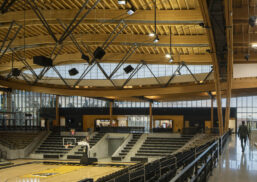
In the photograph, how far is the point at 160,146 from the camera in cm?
3173

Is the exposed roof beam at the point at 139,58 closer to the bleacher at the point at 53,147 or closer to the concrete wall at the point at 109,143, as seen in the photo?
the bleacher at the point at 53,147

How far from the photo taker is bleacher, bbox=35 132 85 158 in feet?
107

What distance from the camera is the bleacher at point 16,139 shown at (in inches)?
1323

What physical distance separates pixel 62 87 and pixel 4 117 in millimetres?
13118

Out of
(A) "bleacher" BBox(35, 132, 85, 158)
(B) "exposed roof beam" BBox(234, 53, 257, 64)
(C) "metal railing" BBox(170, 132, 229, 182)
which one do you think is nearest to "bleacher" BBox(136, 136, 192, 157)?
(A) "bleacher" BBox(35, 132, 85, 158)

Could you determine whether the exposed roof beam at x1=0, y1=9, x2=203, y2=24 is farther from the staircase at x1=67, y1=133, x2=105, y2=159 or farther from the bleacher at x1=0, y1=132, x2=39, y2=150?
the bleacher at x1=0, y1=132, x2=39, y2=150

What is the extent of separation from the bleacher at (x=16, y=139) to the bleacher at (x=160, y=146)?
41.4ft

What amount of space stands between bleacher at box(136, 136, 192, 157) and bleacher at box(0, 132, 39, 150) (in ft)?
41.4

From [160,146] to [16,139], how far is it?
15858 mm

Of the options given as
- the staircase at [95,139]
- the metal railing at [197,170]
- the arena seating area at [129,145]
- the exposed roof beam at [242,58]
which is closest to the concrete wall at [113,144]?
the staircase at [95,139]

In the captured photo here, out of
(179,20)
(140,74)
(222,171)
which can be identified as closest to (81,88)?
(140,74)

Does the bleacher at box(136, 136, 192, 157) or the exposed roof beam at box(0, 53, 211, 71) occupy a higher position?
the exposed roof beam at box(0, 53, 211, 71)

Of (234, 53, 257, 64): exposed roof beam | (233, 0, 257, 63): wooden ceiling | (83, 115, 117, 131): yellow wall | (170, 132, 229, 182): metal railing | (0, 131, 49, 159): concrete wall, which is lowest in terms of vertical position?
(0, 131, 49, 159): concrete wall

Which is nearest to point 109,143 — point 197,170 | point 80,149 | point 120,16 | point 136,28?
point 80,149
